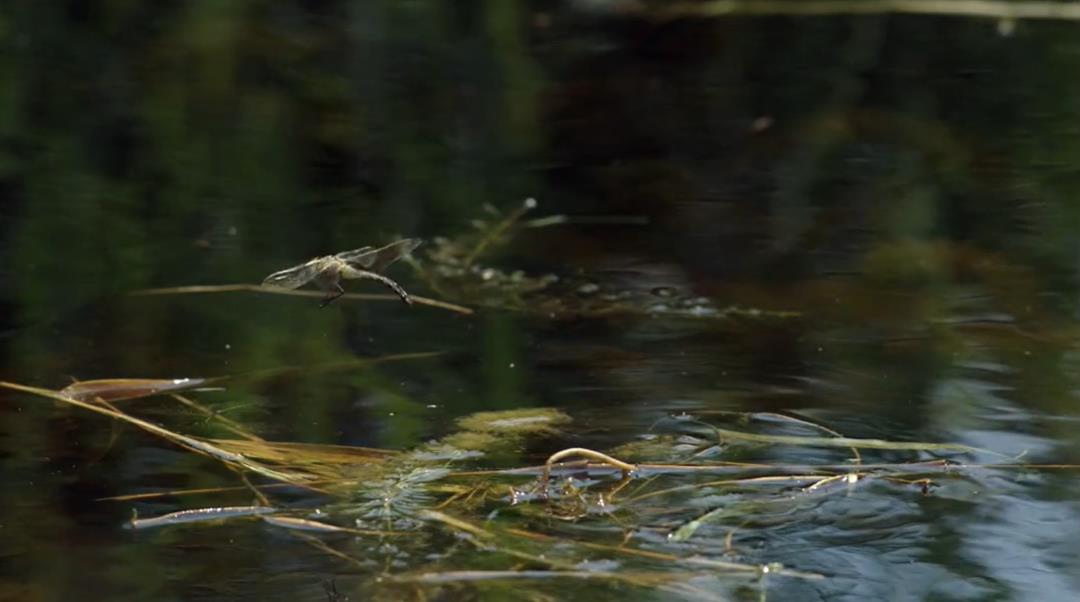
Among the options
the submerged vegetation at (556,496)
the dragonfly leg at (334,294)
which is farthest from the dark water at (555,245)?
the dragonfly leg at (334,294)

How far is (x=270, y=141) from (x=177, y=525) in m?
3.10

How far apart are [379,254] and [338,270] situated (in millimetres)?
171

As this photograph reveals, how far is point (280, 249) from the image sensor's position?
407cm

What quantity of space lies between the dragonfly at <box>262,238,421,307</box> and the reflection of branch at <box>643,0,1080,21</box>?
4.27m

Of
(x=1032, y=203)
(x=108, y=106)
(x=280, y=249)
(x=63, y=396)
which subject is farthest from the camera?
(x=108, y=106)

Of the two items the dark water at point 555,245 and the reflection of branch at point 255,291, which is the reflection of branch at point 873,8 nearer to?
the dark water at point 555,245

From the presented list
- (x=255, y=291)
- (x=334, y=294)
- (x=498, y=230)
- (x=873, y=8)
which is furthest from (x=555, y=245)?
(x=873, y=8)

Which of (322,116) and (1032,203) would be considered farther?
(322,116)

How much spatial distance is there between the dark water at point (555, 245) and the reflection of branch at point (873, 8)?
7cm

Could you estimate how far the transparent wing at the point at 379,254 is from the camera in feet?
10.3

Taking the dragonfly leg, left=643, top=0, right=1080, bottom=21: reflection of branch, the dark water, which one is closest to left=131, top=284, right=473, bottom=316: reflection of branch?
the dark water

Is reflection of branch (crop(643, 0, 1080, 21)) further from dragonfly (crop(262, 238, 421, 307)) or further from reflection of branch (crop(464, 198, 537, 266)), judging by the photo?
dragonfly (crop(262, 238, 421, 307))

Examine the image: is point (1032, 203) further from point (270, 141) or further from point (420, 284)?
point (270, 141)

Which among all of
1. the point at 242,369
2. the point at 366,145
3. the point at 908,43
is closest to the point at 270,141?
the point at 366,145
